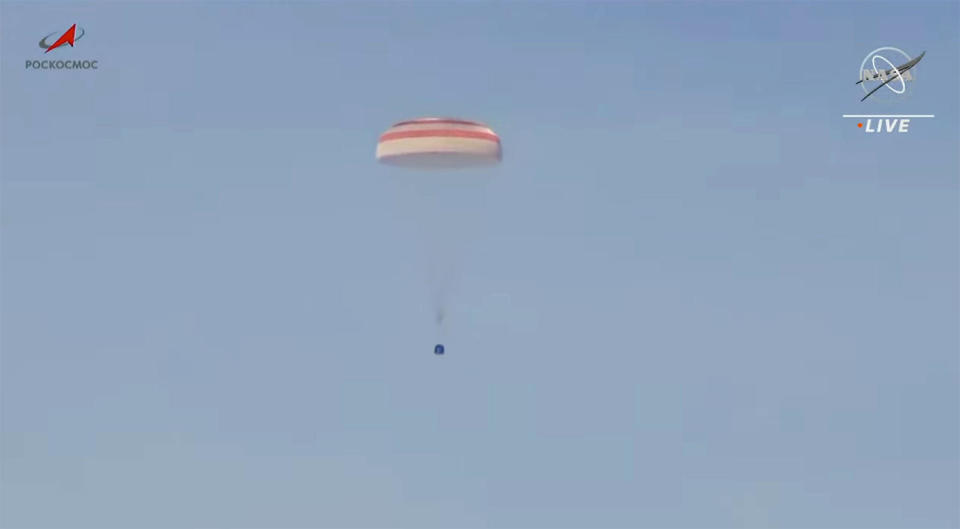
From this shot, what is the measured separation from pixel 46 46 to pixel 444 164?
2585cm

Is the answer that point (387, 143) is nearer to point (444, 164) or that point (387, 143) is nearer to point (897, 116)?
point (444, 164)

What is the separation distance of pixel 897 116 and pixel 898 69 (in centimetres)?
290

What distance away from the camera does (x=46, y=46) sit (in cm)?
19975

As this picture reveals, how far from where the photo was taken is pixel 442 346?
197875 mm

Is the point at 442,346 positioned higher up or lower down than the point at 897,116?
lower down

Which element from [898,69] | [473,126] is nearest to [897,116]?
[898,69]

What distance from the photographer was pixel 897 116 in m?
196

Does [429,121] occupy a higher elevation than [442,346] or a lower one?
higher

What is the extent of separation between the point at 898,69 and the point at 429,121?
2892cm

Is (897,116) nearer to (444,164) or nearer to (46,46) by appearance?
(444,164)

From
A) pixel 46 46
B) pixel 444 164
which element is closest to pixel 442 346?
pixel 444 164

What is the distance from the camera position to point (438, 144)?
19638 centimetres

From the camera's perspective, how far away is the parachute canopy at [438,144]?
196500 millimetres

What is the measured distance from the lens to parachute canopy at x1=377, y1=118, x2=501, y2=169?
645 feet
